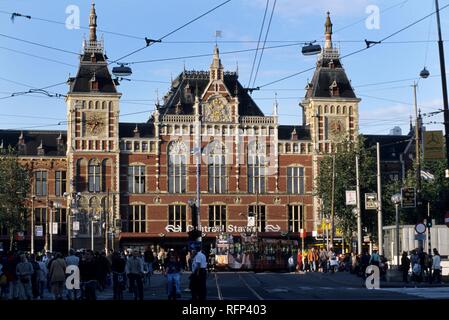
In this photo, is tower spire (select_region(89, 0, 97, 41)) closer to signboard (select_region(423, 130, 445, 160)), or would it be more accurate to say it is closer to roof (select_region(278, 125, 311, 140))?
roof (select_region(278, 125, 311, 140))

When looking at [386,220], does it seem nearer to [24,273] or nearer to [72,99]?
[72,99]

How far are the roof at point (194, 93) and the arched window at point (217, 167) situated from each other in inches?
146

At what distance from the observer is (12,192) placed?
65625 millimetres

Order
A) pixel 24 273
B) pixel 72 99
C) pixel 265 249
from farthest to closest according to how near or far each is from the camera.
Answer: pixel 72 99, pixel 265 249, pixel 24 273

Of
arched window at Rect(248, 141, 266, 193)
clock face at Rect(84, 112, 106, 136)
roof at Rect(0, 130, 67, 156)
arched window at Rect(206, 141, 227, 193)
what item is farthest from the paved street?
roof at Rect(0, 130, 67, 156)

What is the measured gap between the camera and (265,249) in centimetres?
5819

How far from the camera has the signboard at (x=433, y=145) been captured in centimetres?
3331

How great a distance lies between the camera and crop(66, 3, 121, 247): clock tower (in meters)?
77.7

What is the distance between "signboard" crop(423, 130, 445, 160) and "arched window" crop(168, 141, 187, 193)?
1865 inches

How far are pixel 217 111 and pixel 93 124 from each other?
10.6m

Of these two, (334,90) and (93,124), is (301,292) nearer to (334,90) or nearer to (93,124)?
(93,124)

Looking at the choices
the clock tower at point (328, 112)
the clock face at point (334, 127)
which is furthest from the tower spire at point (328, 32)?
the clock face at point (334, 127)
